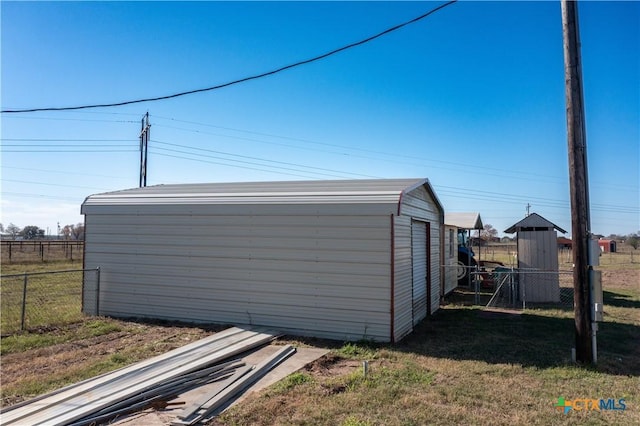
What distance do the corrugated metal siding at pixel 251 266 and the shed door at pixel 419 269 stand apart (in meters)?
1.83

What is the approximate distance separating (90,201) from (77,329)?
3.30m

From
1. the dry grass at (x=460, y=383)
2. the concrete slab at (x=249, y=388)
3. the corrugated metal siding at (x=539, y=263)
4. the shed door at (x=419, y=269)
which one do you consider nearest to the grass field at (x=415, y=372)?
the dry grass at (x=460, y=383)

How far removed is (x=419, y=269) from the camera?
977 centimetres

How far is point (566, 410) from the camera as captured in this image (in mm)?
4535

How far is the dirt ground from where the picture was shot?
577 cm

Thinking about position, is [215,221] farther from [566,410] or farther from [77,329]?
Answer: [566,410]

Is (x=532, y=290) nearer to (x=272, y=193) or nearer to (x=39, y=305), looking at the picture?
(x=272, y=193)

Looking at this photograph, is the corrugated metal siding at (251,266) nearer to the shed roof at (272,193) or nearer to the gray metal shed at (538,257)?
the shed roof at (272,193)

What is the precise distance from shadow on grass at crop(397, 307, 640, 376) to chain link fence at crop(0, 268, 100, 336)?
7080 millimetres

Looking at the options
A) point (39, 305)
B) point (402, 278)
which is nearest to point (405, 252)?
point (402, 278)

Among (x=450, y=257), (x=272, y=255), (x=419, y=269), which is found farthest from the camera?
(x=450, y=257)

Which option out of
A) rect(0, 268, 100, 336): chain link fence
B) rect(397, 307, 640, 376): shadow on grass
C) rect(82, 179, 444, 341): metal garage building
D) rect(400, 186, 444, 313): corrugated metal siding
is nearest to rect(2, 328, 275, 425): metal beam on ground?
rect(82, 179, 444, 341): metal garage building

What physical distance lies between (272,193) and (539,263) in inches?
349

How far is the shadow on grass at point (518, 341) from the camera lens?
646 cm
